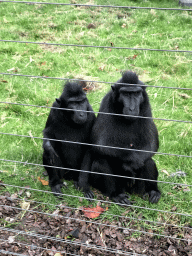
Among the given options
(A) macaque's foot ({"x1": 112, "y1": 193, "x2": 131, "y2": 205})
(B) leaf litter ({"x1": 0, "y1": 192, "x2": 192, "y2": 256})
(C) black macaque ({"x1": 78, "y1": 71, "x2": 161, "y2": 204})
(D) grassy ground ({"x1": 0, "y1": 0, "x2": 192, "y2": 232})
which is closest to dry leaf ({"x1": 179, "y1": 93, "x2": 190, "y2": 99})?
(D) grassy ground ({"x1": 0, "y1": 0, "x2": 192, "y2": 232})

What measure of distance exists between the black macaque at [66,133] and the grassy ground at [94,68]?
13.7 inches

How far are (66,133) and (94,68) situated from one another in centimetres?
305

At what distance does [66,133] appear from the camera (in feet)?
13.6

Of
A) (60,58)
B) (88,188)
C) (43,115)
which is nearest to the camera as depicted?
(88,188)

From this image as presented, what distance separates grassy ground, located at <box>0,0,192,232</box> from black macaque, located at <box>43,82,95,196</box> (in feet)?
1.14

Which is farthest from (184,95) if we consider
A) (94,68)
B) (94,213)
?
(94,213)

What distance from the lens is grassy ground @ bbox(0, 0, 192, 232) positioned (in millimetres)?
4445

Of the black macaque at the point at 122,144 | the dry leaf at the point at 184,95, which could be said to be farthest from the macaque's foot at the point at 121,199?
the dry leaf at the point at 184,95

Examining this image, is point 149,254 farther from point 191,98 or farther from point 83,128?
point 191,98

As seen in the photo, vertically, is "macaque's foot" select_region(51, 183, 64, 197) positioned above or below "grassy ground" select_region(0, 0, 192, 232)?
below

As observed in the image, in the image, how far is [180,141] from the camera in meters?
4.93

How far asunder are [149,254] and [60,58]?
5.26 meters

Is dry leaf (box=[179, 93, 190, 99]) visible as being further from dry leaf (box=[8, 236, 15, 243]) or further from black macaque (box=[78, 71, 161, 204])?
dry leaf (box=[8, 236, 15, 243])

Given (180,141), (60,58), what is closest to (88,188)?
(180,141)
